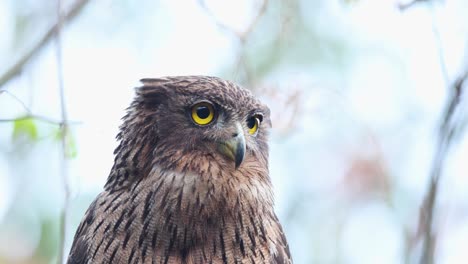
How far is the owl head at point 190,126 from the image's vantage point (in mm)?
3672

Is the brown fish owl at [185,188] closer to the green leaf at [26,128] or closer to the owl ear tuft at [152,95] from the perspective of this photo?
the owl ear tuft at [152,95]

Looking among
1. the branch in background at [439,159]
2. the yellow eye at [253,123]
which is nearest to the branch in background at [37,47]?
the yellow eye at [253,123]

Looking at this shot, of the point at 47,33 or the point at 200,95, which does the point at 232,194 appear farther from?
the point at 47,33

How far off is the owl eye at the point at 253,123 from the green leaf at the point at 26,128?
114cm

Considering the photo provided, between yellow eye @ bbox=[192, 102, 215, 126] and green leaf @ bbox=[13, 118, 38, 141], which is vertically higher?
green leaf @ bbox=[13, 118, 38, 141]

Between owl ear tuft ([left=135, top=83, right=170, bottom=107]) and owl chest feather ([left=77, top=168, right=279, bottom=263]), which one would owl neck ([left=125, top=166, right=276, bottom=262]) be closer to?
owl chest feather ([left=77, top=168, right=279, bottom=263])

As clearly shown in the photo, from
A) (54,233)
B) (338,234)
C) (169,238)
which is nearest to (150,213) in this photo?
(169,238)

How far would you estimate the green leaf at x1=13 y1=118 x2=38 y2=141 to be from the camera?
3.99m

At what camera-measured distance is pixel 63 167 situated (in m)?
3.51

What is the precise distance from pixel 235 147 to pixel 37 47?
49.1 inches

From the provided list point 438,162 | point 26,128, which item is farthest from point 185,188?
point 438,162

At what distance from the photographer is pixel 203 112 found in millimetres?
3764

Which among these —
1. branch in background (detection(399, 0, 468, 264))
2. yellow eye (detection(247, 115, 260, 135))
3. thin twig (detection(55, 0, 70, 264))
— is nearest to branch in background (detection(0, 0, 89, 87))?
thin twig (detection(55, 0, 70, 264))

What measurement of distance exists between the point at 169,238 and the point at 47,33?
4.53ft
